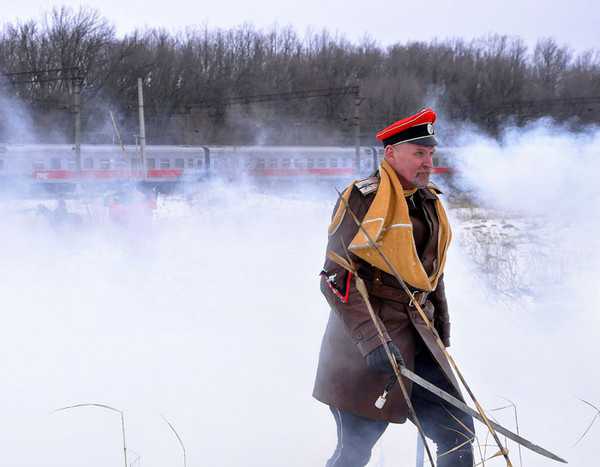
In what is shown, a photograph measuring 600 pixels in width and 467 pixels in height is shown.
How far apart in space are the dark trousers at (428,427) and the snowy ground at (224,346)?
0.42ft

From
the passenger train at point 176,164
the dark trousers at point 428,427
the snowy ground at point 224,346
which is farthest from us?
the passenger train at point 176,164

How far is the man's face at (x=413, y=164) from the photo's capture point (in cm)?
245

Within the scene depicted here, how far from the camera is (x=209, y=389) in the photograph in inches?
169

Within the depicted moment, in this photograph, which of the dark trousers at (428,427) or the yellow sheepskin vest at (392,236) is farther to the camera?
the dark trousers at (428,427)

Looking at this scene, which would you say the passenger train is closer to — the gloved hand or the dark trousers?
the dark trousers

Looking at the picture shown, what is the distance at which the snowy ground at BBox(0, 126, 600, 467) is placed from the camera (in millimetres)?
3615

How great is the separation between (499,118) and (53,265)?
1882 cm

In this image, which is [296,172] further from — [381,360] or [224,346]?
[381,360]

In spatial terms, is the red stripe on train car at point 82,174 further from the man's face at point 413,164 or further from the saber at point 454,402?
the saber at point 454,402

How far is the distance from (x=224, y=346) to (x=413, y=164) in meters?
3.35

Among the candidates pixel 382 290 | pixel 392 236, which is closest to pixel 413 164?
pixel 392 236

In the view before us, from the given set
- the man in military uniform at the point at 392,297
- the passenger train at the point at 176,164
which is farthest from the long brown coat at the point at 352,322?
the passenger train at the point at 176,164

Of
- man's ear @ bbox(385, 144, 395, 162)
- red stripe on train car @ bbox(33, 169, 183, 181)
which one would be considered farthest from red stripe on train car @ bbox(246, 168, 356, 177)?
man's ear @ bbox(385, 144, 395, 162)

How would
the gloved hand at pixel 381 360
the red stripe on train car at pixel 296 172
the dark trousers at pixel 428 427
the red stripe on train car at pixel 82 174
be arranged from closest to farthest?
1. the gloved hand at pixel 381 360
2. the dark trousers at pixel 428 427
3. the red stripe on train car at pixel 82 174
4. the red stripe on train car at pixel 296 172
